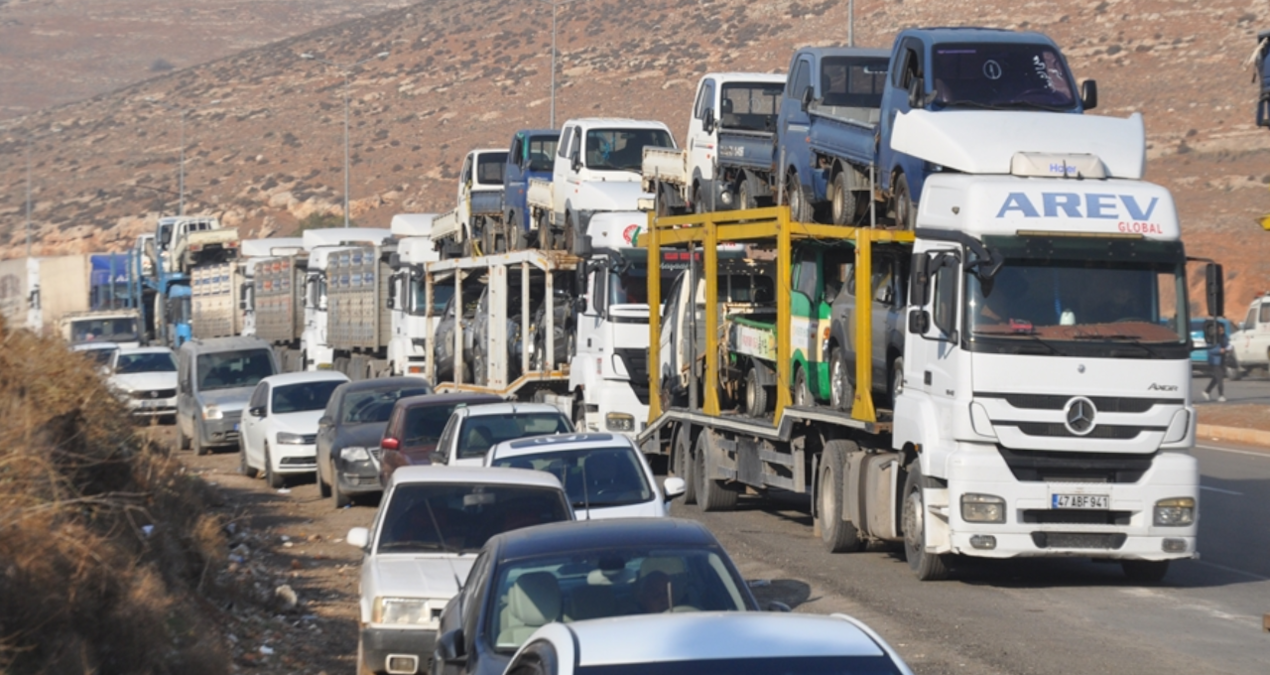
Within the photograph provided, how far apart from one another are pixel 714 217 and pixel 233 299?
31.1m

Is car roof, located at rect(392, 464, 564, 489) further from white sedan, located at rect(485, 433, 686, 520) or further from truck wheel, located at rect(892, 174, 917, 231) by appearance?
truck wheel, located at rect(892, 174, 917, 231)

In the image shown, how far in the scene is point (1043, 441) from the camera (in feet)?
41.3

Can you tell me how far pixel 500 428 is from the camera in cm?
1528

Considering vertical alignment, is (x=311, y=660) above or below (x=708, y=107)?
below

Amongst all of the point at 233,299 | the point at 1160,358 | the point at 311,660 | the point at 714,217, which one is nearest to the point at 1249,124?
the point at 233,299

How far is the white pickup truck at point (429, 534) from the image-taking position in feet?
30.2

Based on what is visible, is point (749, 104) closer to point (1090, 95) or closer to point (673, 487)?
point (1090, 95)

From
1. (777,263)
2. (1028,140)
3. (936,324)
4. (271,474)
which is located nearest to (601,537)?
(936,324)

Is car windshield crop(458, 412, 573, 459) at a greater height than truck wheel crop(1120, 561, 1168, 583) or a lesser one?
greater

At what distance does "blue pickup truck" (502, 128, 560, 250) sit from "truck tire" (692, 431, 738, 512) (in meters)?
9.29

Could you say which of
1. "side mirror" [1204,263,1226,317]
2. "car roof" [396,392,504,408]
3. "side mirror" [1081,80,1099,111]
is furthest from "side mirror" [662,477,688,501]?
"side mirror" [1081,80,1099,111]

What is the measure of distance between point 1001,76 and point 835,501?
4012 millimetres

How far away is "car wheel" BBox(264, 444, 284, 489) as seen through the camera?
73.5 feet

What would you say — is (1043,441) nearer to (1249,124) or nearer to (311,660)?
(311,660)
